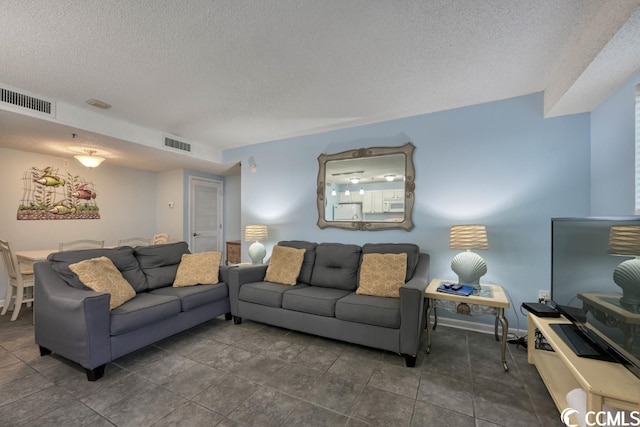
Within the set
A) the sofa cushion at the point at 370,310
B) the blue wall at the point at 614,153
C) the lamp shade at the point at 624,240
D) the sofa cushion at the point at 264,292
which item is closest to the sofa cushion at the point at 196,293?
the sofa cushion at the point at 264,292

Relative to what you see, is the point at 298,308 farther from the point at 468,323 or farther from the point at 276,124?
the point at 276,124

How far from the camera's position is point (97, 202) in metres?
4.61

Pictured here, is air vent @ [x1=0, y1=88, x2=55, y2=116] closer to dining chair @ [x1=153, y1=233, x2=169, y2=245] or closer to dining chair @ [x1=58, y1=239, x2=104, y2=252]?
dining chair @ [x1=58, y1=239, x2=104, y2=252]

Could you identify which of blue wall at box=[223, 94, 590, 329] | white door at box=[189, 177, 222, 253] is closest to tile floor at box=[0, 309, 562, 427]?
blue wall at box=[223, 94, 590, 329]

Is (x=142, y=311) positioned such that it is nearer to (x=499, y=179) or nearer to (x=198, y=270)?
(x=198, y=270)

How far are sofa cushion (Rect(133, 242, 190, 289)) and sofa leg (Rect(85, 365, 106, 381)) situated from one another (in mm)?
911

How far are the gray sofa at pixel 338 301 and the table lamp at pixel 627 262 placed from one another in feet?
3.57

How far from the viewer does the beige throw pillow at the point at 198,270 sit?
116 inches

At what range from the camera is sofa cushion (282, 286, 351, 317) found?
248 cm

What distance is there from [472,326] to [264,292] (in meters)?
2.23

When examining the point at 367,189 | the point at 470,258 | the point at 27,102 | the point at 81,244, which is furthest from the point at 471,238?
the point at 81,244

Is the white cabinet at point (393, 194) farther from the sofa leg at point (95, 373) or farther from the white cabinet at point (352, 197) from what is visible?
the sofa leg at point (95, 373)

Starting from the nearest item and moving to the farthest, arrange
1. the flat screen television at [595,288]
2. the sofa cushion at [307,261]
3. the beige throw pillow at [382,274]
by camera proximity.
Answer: the flat screen television at [595,288]
the beige throw pillow at [382,274]
the sofa cushion at [307,261]

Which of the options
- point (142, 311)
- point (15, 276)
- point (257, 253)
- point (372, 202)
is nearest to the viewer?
point (142, 311)
